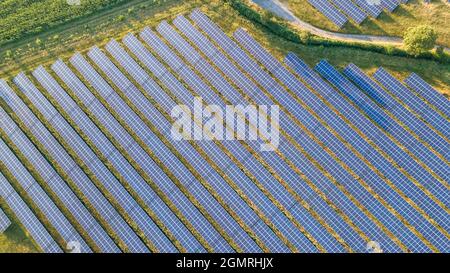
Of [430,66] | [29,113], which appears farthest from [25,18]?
[430,66]

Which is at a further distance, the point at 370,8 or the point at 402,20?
the point at 370,8

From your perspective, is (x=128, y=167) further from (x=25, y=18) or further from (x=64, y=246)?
(x=25, y=18)

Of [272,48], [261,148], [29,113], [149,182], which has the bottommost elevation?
[149,182]

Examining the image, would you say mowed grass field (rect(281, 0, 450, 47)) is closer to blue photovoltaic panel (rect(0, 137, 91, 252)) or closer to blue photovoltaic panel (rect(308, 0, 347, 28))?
blue photovoltaic panel (rect(308, 0, 347, 28))
